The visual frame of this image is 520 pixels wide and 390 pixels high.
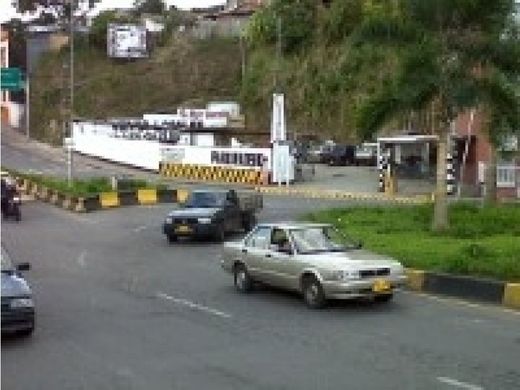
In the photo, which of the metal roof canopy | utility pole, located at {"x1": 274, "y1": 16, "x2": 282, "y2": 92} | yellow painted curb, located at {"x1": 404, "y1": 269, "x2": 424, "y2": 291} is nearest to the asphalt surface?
yellow painted curb, located at {"x1": 404, "y1": 269, "x2": 424, "y2": 291}

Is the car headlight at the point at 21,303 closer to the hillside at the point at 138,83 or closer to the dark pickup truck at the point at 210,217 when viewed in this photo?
the dark pickup truck at the point at 210,217

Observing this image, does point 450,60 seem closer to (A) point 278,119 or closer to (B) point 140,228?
(B) point 140,228

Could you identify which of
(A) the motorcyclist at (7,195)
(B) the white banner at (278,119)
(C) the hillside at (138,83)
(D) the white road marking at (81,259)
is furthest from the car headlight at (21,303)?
(C) the hillside at (138,83)

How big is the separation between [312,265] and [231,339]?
3.16 meters

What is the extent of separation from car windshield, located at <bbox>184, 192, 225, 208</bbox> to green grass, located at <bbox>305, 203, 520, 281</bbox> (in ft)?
9.80

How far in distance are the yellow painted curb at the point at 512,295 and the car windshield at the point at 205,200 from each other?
1477 centimetres

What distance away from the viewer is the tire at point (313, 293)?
57.6 ft

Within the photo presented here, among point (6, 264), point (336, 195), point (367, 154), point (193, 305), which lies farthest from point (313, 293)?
point (367, 154)

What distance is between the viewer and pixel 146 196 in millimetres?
44812

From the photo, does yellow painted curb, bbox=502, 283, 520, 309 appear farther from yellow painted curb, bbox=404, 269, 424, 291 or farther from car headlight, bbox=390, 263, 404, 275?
yellow painted curb, bbox=404, 269, 424, 291

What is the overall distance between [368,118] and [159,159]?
120 ft

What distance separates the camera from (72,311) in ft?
59.2

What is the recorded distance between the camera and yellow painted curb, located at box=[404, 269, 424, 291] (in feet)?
65.5

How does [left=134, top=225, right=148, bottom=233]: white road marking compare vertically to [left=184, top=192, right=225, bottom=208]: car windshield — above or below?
below
